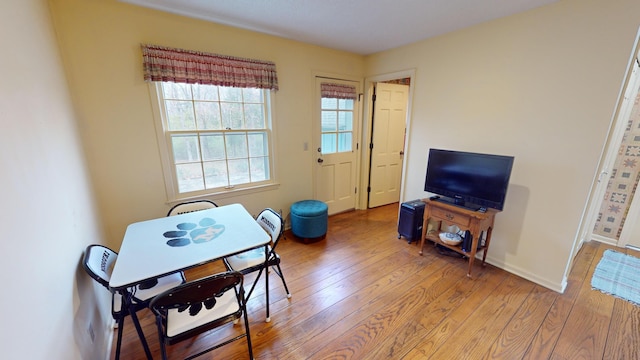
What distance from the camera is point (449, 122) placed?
109 inches

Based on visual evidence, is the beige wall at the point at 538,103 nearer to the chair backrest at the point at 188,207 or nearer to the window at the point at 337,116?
the window at the point at 337,116

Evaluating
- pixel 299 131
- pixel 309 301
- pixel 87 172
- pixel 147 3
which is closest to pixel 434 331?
pixel 309 301

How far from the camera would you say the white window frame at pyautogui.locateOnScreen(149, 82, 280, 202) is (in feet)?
7.57

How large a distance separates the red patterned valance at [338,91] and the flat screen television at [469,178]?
1484 millimetres

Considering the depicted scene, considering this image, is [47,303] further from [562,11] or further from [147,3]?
[562,11]

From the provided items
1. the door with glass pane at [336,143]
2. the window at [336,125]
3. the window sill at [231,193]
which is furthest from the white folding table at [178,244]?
the window at [336,125]

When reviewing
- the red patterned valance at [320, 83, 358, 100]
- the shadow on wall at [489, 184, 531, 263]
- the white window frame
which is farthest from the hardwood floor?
the red patterned valance at [320, 83, 358, 100]

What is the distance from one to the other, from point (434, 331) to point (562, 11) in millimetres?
2652

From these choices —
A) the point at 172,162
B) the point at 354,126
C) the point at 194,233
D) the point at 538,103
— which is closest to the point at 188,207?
the point at 172,162

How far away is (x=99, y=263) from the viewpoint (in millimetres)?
1520

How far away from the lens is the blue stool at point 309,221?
298 centimetres

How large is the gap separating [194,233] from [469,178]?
2481mm

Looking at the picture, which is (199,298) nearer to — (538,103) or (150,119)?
(150,119)

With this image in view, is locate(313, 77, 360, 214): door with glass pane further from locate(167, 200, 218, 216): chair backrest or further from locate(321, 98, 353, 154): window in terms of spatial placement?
locate(167, 200, 218, 216): chair backrest
